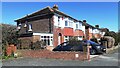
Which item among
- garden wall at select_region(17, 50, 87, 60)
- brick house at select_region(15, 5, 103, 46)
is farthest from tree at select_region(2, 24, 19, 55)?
garden wall at select_region(17, 50, 87, 60)

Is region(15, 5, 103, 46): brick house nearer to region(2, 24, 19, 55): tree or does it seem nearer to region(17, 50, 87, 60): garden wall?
region(2, 24, 19, 55): tree

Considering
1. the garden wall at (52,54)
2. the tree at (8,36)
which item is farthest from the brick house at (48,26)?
the garden wall at (52,54)

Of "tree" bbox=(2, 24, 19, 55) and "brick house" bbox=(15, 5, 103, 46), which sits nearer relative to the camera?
"tree" bbox=(2, 24, 19, 55)

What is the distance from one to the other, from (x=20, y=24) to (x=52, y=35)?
874 cm

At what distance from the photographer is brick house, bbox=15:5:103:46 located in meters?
29.4

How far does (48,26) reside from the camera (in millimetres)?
31719

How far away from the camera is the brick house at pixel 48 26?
96.3ft

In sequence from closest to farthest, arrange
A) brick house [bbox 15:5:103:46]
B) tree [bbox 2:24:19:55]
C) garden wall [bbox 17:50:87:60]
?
garden wall [bbox 17:50:87:60]
tree [bbox 2:24:19:55]
brick house [bbox 15:5:103:46]

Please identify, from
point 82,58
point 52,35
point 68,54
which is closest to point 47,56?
point 68,54

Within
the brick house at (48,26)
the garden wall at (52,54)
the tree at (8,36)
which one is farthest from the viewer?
the brick house at (48,26)

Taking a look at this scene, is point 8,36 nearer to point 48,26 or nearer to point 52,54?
point 52,54

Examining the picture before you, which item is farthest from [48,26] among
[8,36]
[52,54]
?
[52,54]

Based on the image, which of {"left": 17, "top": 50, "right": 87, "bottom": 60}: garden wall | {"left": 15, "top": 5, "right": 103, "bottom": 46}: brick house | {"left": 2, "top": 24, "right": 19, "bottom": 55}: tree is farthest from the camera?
{"left": 15, "top": 5, "right": 103, "bottom": 46}: brick house

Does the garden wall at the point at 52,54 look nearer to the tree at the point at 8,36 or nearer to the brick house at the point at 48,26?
the tree at the point at 8,36
